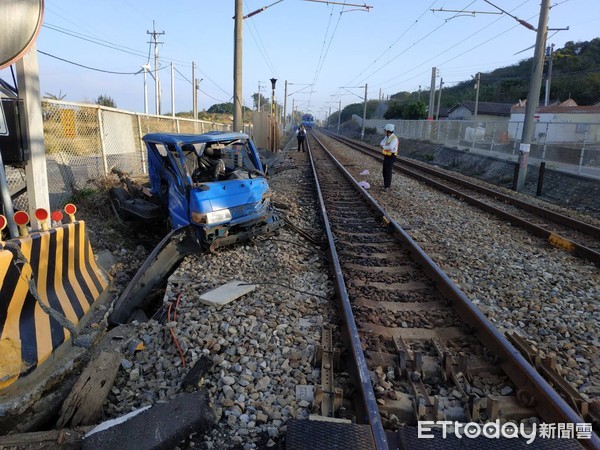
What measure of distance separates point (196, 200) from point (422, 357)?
4.07 meters

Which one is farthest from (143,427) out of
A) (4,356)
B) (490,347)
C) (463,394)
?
(490,347)

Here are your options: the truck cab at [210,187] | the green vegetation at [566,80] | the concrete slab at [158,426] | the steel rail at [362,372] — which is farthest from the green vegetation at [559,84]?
the concrete slab at [158,426]

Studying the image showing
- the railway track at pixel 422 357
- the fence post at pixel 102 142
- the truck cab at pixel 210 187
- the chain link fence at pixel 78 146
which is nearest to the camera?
the railway track at pixel 422 357

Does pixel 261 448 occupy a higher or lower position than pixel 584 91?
lower

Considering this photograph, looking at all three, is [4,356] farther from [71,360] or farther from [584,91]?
[584,91]

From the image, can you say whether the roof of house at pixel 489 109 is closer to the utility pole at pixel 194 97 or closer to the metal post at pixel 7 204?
the utility pole at pixel 194 97

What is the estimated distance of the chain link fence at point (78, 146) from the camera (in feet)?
28.9

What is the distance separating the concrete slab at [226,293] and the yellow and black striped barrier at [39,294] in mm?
1394

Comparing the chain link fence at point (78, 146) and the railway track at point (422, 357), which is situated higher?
the chain link fence at point (78, 146)

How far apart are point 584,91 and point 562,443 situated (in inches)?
2904

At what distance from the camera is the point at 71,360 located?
4027 millimetres

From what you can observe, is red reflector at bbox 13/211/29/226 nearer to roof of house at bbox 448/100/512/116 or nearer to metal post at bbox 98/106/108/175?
metal post at bbox 98/106/108/175

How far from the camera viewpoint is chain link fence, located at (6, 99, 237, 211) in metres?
8.82

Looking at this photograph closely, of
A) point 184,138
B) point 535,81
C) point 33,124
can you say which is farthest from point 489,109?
point 33,124
